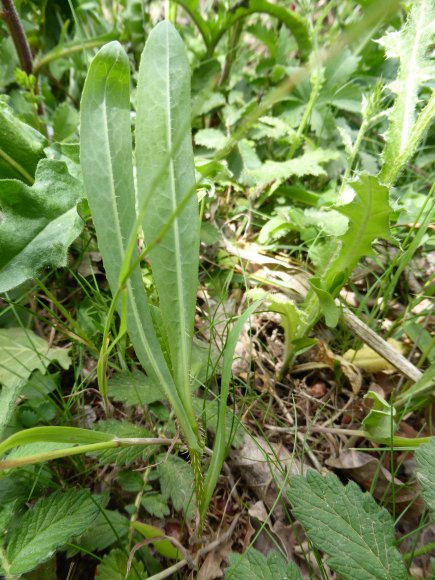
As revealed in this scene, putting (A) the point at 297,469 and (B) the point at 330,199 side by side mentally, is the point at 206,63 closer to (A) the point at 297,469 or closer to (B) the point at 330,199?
(B) the point at 330,199

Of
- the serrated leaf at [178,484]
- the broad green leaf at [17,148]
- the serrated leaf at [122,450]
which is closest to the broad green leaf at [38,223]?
the broad green leaf at [17,148]

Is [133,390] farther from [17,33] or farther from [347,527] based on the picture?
[17,33]

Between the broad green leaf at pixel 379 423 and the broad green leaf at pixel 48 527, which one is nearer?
the broad green leaf at pixel 48 527

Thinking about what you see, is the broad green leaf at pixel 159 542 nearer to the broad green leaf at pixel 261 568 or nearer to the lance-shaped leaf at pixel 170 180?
the broad green leaf at pixel 261 568

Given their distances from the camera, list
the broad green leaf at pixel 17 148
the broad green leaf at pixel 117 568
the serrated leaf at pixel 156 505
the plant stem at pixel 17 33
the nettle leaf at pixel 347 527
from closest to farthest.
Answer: the nettle leaf at pixel 347 527, the broad green leaf at pixel 117 568, the serrated leaf at pixel 156 505, the broad green leaf at pixel 17 148, the plant stem at pixel 17 33

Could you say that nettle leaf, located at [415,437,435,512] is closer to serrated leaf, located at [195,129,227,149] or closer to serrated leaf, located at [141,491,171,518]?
serrated leaf, located at [141,491,171,518]

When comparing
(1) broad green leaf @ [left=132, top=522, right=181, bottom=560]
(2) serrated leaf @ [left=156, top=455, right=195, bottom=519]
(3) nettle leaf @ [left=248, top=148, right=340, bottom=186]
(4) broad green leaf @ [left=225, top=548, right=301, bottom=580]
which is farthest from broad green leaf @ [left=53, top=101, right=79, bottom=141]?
(4) broad green leaf @ [left=225, top=548, right=301, bottom=580]

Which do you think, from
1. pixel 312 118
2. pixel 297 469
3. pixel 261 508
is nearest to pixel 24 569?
pixel 261 508
